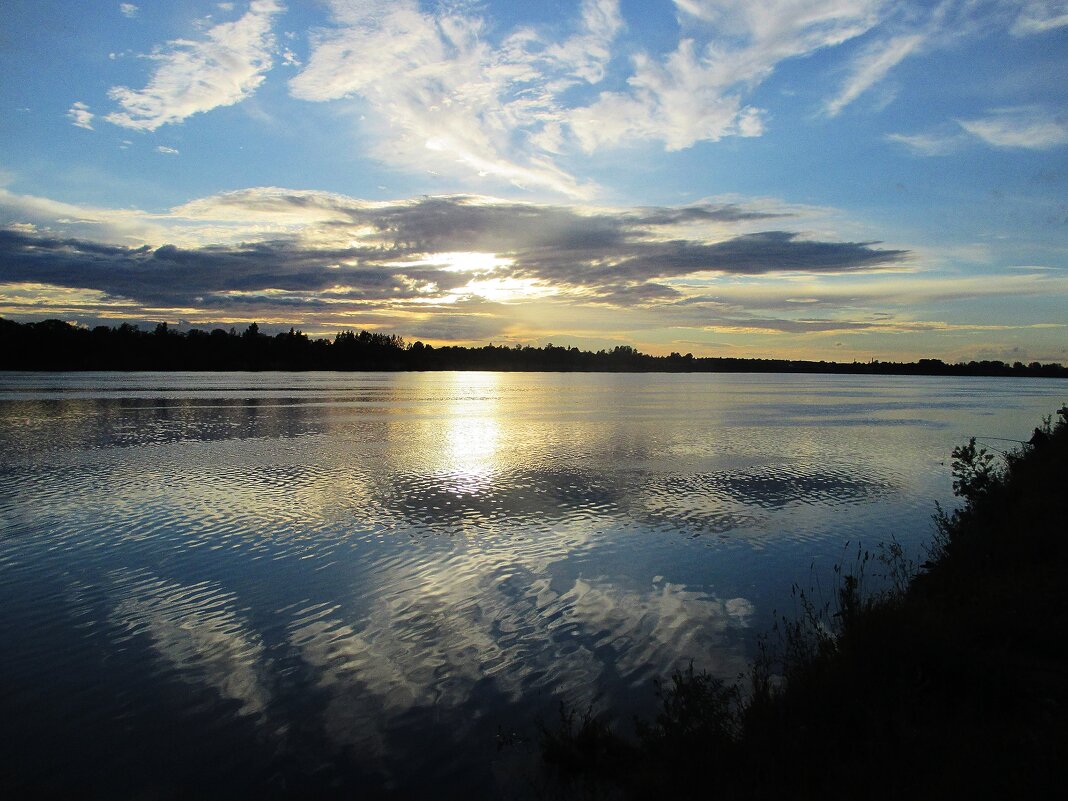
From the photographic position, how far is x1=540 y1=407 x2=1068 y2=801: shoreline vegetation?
475cm

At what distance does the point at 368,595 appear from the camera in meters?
10.7

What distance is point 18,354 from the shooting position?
13650cm

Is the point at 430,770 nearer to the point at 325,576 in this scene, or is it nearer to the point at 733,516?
the point at 325,576

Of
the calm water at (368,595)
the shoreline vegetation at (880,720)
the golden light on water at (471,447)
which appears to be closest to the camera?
the shoreline vegetation at (880,720)

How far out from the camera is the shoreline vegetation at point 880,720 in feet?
15.6

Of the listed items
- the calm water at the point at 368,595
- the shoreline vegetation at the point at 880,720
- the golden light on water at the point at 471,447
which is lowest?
the golden light on water at the point at 471,447

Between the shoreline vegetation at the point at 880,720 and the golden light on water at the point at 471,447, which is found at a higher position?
the shoreline vegetation at the point at 880,720

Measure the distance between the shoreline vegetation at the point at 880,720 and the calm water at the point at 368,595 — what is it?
3.13 ft

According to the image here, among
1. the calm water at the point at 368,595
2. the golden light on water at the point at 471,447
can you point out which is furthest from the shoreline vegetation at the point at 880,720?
the golden light on water at the point at 471,447

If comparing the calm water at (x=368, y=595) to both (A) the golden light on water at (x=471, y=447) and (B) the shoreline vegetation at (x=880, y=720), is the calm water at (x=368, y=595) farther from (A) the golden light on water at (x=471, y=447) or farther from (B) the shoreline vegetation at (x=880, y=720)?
(B) the shoreline vegetation at (x=880, y=720)

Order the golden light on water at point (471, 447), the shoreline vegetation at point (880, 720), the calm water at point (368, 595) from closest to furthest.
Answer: the shoreline vegetation at point (880, 720)
the calm water at point (368, 595)
the golden light on water at point (471, 447)

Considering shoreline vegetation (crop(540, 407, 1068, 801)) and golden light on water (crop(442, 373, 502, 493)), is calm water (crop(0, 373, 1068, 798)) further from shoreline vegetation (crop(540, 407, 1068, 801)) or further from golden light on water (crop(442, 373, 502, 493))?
shoreline vegetation (crop(540, 407, 1068, 801))

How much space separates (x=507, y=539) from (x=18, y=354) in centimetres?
15970

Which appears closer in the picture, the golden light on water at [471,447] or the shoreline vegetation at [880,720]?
the shoreline vegetation at [880,720]
